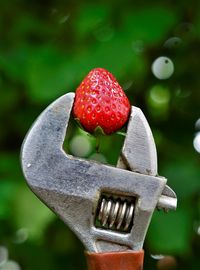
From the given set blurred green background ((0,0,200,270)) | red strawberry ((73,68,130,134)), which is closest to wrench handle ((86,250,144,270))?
red strawberry ((73,68,130,134))

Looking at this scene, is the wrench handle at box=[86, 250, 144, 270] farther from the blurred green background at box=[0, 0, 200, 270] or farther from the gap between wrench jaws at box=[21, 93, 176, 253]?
the blurred green background at box=[0, 0, 200, 270]

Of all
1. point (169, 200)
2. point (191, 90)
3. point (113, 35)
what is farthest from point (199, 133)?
point (169, 200)

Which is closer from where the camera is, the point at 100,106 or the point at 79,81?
the point at 100,106

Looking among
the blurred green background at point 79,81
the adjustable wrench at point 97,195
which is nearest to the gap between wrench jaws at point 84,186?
the adjustable wrench at point 97,195

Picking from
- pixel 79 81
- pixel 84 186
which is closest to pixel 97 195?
pixel 84 186

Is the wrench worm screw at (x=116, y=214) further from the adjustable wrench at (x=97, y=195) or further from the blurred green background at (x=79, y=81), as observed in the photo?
the blurred green background at (x=79, y=81)

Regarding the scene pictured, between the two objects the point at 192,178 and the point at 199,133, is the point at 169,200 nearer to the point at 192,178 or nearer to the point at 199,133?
the point at 192,178

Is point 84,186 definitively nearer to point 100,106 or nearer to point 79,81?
point 100,106
